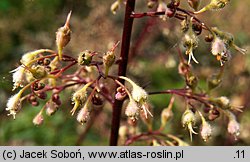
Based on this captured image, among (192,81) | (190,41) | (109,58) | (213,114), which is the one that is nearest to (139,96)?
(109,58)

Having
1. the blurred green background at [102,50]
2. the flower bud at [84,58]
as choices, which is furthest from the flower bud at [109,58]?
the blurred green background at [102,50]

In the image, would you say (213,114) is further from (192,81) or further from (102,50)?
(102,50)

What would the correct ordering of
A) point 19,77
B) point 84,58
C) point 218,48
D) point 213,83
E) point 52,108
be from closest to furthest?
point 84,58, point 218,48, point 19,77, point 52,108, point 213,83

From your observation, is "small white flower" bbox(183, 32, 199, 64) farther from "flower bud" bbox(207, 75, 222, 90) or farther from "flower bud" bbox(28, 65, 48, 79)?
"flower bud" bbox(28, 65, 48, 79)

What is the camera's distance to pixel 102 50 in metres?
4.90

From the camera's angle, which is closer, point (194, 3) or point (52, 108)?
point (194, 3)

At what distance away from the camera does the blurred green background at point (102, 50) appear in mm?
4727

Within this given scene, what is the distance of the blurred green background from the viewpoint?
186 inches

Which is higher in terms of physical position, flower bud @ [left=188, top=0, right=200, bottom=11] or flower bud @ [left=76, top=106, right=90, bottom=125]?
flower bud @ [left=188, top=0, right=200, bottom=11]

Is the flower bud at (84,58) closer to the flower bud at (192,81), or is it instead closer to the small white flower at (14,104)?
the small white flower at (14,104)

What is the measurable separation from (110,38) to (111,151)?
2435 millimetres

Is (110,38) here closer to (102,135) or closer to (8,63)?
(102,135)

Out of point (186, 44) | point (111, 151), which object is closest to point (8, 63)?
point (111, 151)

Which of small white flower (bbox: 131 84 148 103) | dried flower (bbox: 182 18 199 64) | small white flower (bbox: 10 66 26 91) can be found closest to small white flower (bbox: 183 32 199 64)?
dried flower (bbox: 182 18 199 64)
